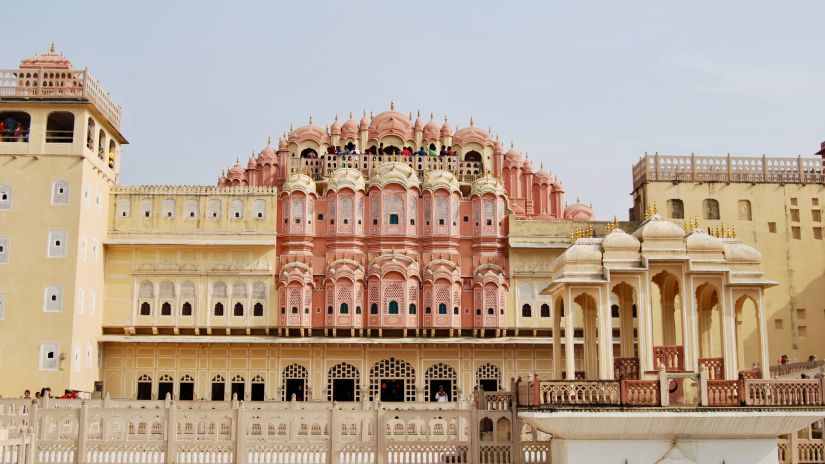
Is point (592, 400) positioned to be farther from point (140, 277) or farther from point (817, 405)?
point (140, 277)

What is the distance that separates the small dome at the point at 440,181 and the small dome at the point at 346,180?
2.83 metres

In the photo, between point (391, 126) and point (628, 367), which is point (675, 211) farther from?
point (628, 367)

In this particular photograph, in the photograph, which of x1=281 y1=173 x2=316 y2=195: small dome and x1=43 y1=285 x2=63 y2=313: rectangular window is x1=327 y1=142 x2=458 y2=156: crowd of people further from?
Result: x1=43 y1=285 x2=63 y2=313: rectangular window

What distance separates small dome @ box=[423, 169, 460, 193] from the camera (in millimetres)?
42125

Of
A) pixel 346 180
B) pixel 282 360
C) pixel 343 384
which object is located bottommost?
pixel 343 384

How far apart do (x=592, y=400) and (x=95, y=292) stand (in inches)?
1015

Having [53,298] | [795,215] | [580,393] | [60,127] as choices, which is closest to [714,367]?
[580,393]

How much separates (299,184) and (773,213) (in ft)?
66.8

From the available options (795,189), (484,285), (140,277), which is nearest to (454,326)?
(484,285)

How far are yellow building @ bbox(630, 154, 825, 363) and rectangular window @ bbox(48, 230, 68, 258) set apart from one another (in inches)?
933

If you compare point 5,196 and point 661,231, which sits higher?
point 5,196

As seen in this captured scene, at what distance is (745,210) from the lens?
42312mm

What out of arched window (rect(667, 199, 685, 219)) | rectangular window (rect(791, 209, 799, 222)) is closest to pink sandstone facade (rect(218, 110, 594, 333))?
arched window (rect(667, 199, 685, 219))

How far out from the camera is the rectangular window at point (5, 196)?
3781 cm
